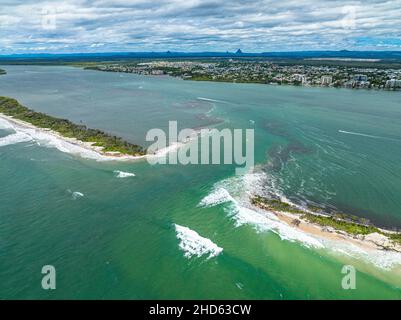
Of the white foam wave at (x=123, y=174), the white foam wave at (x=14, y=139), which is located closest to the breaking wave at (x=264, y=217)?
the white foam wave at (x=123, y=174)

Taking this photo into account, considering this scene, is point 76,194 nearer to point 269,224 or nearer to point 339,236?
point 269,224

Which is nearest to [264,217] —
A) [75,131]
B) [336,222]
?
[336,222]

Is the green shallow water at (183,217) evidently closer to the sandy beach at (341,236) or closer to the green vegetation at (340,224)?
the sandy beach at (341,236)

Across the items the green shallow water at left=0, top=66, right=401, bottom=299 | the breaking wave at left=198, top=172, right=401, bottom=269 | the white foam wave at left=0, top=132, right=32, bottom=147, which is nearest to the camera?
the green shallow water at left=0, top=66, right=401, bottom=299

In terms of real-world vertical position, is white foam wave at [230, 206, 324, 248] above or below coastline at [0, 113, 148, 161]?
below

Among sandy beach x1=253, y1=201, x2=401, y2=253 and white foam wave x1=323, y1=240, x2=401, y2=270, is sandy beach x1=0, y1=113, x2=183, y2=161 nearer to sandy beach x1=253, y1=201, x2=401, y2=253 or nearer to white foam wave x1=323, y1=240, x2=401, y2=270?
sandy beach x1=253, y1=201, x2=401, y2=253

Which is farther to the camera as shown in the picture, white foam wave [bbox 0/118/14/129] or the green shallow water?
white foam wave [bbox 0/118/14/129]

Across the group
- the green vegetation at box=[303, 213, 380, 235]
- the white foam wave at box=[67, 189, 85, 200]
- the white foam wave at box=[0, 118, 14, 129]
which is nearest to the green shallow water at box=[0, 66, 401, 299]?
the white foam wave at box=[67, 189, 85, 200]
